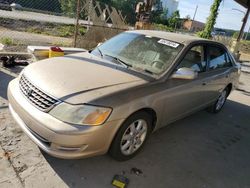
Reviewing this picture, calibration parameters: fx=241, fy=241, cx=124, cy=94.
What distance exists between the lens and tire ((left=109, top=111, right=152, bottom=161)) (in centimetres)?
277

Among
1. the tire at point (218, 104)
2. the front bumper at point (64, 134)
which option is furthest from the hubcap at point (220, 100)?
the front bumper at point (64, 134)

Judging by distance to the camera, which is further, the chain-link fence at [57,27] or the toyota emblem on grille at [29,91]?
the chain-link fence at [57,27]

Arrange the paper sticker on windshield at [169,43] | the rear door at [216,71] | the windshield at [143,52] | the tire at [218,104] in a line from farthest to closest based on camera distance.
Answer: the tire at [218,104] → the rear door at [216,71] → the paper sticker on windshield at [169,43] → the windshield at [143,52]

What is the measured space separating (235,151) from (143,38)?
7.68 feet

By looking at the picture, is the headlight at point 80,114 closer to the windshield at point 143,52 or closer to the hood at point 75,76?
the hood at point 75,76

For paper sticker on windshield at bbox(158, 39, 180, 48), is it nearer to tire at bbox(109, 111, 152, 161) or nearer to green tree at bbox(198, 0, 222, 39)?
tire at bbox(109, 111, 152, 161)

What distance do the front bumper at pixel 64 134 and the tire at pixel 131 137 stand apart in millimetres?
129

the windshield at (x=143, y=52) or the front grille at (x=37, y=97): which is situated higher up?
the windshield at (x=143, y=52)

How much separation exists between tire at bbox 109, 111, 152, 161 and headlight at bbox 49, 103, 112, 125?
36 centimetres

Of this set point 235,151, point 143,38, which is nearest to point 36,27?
point 143,38

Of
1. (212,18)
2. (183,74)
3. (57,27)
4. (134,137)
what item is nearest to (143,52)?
(183,74)

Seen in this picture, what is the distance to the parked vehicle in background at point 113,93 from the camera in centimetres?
246

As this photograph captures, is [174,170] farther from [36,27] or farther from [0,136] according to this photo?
[36,27]

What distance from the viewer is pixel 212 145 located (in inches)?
155
